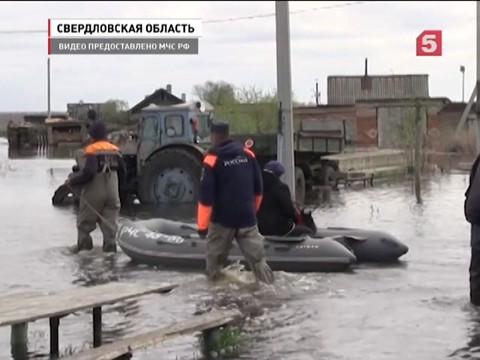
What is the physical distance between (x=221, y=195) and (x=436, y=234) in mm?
6662

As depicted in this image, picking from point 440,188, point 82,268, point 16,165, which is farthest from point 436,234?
point 16,165

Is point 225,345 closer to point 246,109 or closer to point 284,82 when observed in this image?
point 284,82

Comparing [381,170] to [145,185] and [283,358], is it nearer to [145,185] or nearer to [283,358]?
[145,185]

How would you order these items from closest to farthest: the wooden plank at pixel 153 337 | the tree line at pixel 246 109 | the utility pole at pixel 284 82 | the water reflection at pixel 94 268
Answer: the wooden plank at pixel 153 337 → the water reflection at pixel 94 268 → the utility pole at pixel 284 82 → the tree line at pixel 246 109

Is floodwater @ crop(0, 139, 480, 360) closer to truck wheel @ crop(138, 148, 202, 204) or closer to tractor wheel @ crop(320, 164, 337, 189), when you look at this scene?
truck wheel @ crop(138, 148, 202, 204)

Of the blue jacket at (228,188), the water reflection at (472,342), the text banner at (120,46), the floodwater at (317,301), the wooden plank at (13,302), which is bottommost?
the water reflection at (472,342)

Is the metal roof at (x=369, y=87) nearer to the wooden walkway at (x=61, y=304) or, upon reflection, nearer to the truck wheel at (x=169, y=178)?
the truck wheel at (x=169, y=178)

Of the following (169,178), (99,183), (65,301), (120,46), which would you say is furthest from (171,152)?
(65,301)

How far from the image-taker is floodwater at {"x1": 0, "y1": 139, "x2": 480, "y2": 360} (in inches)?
318

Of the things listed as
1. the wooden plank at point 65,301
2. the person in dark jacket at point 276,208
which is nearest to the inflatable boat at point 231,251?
the person in dark jacket at point 276,208

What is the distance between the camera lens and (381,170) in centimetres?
3098

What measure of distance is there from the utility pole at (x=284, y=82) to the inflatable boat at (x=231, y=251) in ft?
9.25

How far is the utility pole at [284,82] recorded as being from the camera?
14.6 metres

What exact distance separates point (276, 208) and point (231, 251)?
0.73 meters
